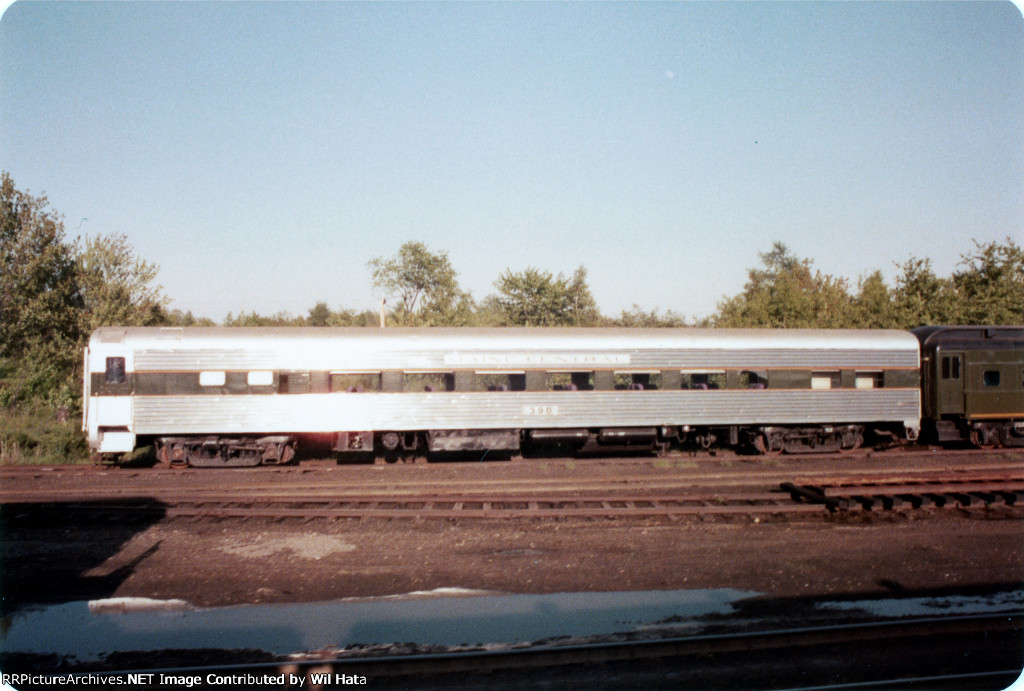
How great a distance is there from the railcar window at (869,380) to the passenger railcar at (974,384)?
149 centimetres

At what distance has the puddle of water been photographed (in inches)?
251

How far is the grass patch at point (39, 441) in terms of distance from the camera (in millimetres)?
15898

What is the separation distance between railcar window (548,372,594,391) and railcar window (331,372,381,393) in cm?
411

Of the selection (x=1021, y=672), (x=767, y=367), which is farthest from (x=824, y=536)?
(x=767, y=367)

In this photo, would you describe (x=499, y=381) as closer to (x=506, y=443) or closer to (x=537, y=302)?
(x=506, y=443)

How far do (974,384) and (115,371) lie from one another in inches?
835

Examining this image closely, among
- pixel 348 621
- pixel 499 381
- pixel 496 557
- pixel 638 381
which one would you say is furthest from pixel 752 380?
pixel 348 621

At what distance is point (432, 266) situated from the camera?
1737 inches

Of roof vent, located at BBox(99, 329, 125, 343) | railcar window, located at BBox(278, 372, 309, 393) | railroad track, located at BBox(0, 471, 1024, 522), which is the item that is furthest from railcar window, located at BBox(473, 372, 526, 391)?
roof vent, located at BBox(99, 329, 125, 343)

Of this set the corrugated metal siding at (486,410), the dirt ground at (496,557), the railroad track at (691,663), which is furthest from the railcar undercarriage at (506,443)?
the railroad track at (691,663)

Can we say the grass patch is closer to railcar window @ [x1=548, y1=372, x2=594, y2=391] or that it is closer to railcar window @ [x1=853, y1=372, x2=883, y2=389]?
railcar window @ [x1=548, y1=372, x2=594, y2=391]

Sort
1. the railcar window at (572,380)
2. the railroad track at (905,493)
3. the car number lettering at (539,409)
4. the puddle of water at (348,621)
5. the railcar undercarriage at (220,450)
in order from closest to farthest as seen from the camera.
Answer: the puddle of water at (348,621) < the railroad track at (905,493) < the railcar undercarriage at (220,450) < the car number lettering at (539,409) < the railcar window at (572,380)

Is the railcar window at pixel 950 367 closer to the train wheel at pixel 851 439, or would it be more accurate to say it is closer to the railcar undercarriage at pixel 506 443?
the railcar undercarriage at pixel 506 443

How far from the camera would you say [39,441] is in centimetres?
1662
